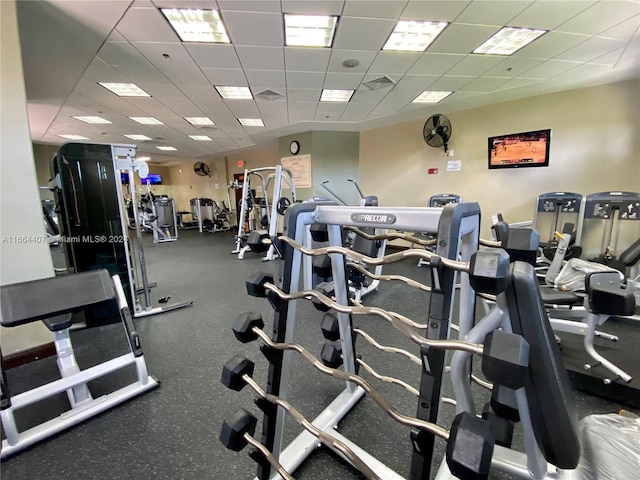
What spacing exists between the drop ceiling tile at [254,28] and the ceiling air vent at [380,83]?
1467 millimetres

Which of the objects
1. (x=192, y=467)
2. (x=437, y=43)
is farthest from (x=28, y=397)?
(x=437, y=43)

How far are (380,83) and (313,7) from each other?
1.78m

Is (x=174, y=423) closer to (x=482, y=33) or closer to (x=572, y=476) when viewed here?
(x=572, y=476)

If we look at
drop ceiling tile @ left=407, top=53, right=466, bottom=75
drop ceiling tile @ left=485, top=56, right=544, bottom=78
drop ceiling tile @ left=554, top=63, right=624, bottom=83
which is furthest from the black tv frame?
drop ceiling tile @ left=407, top=53, right=466, bottom=75

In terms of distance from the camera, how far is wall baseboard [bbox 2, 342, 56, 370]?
Result: 1.89m

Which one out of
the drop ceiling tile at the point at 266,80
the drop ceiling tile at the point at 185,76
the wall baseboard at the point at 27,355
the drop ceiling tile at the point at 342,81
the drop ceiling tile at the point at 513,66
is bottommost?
the wall baseboard at the point at 27,355

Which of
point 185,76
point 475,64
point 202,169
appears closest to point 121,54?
point 185,76

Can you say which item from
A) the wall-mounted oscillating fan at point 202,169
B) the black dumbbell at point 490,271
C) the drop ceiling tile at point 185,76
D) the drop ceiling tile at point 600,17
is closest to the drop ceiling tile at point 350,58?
the drop ceiling tile at point 185,76

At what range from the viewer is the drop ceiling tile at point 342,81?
11.6 ft

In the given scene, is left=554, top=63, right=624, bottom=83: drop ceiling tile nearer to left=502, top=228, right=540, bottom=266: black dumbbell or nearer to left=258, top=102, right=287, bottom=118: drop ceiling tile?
left=258, top=102, right=287, bottom=118: drop ceiling tile

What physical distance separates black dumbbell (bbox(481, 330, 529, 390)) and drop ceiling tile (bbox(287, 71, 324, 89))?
3833 mm

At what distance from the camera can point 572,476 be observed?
0.77 metres

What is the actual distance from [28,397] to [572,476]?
7.39 feet

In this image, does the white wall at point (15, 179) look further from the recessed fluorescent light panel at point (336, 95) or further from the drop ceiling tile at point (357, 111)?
the drop ceiling tile at point (357, 111)
